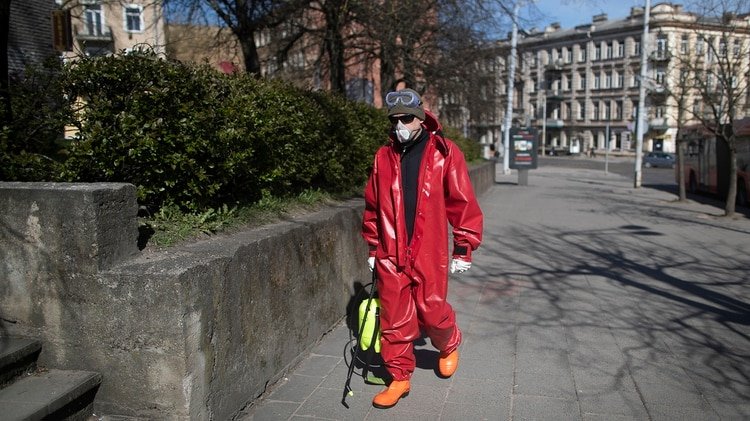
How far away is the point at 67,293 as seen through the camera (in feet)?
11.1

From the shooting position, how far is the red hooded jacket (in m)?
3.98

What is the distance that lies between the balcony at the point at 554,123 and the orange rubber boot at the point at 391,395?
80533mm

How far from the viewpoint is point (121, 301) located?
3.30 m

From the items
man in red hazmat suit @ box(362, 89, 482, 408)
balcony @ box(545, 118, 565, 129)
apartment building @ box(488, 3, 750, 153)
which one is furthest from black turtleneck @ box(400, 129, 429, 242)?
balcony @ box(545, 118, 565, 129)

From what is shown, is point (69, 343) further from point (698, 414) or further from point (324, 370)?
point (698, 414)

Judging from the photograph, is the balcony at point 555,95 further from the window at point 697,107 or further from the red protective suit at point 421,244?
the red protective suit at point 421,244

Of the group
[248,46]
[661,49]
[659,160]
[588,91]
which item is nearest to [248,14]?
[248,46]

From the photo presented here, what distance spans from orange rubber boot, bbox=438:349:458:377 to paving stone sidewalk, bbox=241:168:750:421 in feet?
0.26

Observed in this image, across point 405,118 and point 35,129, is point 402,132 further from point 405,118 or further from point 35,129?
point 35,129

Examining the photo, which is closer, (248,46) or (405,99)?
(405,99)

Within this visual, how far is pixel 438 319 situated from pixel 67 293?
2213mm

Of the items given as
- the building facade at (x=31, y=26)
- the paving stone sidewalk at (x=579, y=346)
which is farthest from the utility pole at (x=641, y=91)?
the building facade at (x=31, y=26)

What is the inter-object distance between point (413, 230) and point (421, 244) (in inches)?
4.3

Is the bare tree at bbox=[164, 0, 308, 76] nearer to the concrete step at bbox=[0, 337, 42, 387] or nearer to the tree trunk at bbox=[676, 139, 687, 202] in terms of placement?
the concrete step at bbox=[0, 337, 42, 387]
